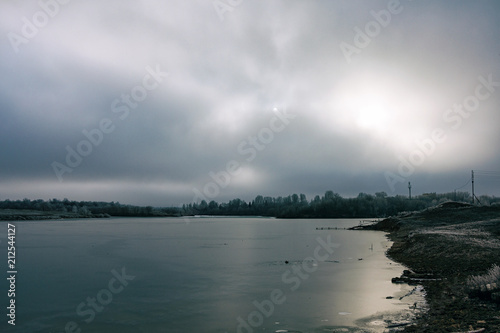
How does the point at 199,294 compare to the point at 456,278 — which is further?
the point at 456,278

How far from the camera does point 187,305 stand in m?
16.1

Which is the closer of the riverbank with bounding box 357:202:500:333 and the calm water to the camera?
the riverbank with bounding box 357:202:500:333

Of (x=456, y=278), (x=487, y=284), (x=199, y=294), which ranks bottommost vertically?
(x=199, y=294)

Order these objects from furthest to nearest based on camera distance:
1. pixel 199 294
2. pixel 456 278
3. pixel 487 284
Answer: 1. pixel 456 278
2. pixel 199 294
3. pixel 487 284

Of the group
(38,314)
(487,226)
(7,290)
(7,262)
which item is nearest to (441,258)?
(487,226)

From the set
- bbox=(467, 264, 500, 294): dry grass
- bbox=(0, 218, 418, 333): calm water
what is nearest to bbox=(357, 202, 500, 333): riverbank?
bbox=(467, 264, 500, 294): dry grass

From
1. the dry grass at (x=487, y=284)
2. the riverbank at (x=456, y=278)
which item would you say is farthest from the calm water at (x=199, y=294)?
the dry grass at (x=487, y=284)

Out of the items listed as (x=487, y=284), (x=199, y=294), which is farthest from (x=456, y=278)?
(x=199, y=294)

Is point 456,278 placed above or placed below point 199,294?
above

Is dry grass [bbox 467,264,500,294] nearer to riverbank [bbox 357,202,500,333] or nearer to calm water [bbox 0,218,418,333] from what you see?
riverbank [bbox 357,202,500,333]

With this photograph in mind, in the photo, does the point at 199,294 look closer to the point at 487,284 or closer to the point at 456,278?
the point at 487,284

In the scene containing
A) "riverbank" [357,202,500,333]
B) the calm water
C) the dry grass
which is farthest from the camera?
the dry grass

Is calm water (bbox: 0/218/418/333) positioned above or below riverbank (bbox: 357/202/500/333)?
below

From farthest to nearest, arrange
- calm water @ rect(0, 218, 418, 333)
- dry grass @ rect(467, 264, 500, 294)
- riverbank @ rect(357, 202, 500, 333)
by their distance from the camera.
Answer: dry grass @ rect(467, 264, 500, 294)
calm water @ rect(0, 218, 418, 333)
riverbank @ rect(357, 202, 500, 333)
